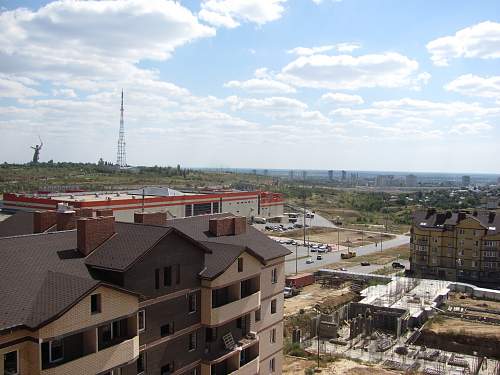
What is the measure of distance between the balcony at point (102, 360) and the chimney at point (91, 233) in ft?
12.8

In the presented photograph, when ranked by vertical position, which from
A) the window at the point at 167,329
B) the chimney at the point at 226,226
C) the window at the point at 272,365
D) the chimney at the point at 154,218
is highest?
the chimney at the point at 154,218

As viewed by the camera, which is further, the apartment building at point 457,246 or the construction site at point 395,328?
the apartment building at point 457,246

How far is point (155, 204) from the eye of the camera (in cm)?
9294

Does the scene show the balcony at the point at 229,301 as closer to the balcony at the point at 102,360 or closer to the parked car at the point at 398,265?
the balcony at the point at 102,360

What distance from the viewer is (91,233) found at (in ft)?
62.4

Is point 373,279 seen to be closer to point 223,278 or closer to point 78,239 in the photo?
point 223,278

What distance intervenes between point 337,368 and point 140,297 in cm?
2472

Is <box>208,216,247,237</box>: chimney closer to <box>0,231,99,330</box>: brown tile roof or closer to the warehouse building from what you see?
<box>0,231,99,330</box>: brown tile roof

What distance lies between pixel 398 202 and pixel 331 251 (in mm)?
107944

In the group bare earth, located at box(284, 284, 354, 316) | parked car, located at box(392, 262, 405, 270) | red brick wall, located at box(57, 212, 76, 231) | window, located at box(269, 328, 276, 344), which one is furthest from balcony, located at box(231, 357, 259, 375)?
parked car, located at box(392, 262, 405, 270)

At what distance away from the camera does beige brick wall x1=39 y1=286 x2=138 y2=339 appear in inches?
579

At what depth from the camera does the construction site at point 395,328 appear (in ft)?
130

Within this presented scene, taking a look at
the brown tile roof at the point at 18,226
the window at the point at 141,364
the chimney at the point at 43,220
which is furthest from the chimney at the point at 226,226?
the brown tile roof at the point at 18,226

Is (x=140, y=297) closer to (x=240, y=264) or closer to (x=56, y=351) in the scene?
(x=56, y=351)
